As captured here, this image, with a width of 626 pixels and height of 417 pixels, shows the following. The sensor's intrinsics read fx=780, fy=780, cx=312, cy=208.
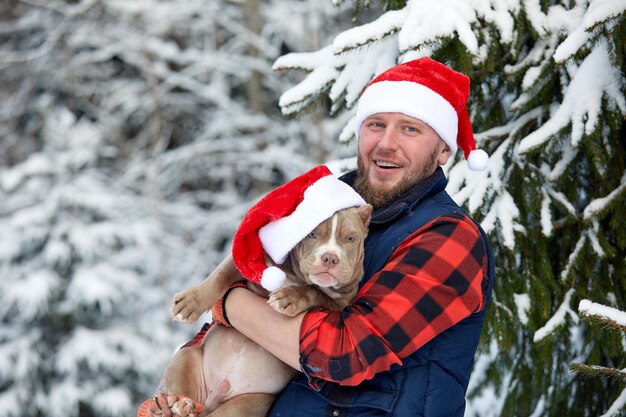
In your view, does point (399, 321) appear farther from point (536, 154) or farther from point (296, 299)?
point (536, 154)

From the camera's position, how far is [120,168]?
15555 millimetres

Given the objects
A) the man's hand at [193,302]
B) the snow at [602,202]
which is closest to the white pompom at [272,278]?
the man's hand at [193,302]

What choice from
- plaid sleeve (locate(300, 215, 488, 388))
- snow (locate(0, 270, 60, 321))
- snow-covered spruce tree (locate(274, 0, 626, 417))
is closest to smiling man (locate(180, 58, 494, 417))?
plaid sleeve (locate(300, 215, 488, 388))

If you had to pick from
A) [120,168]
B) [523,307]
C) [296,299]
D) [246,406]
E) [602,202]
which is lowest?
[120,168]

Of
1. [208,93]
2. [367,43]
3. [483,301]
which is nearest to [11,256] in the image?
[208,93]

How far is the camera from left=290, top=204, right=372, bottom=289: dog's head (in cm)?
252

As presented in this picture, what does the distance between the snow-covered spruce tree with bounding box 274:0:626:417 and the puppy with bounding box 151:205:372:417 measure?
106 cm

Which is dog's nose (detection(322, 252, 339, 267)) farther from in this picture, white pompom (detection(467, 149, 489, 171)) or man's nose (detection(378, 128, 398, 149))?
white pompom (detection(467, 149, 489, 171))

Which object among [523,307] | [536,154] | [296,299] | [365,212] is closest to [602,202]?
[536,154]

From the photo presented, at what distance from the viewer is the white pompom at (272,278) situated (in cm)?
249

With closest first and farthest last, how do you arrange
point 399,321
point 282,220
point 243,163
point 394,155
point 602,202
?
point 399,321
point 282,220
point 394,155
point 602,202
point 243,163

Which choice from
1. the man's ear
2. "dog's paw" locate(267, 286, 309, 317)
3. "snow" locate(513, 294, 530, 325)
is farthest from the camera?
"snow" locate(513, 294, 530, 325)

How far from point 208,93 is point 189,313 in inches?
498

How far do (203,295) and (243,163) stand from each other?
38.8ft
